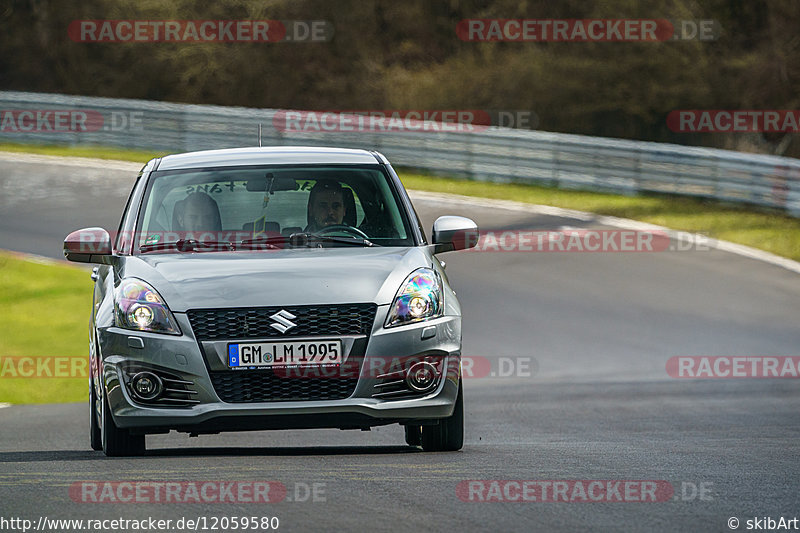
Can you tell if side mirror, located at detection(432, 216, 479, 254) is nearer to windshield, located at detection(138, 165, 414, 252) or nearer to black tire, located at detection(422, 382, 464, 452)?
windshield, located at detection(138, 165, 414, 252)

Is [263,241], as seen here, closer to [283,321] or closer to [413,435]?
[283,321]

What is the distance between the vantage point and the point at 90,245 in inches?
348

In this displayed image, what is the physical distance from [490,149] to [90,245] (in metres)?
19.9

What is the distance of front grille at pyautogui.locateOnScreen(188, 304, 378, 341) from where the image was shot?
26.0 feet

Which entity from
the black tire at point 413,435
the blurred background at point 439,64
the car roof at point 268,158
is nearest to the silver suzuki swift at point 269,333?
Result: the black tire at point 413,435

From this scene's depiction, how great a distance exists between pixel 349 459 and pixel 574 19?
2999 centimetres

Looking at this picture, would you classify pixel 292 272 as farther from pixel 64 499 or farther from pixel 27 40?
pixel 27 40

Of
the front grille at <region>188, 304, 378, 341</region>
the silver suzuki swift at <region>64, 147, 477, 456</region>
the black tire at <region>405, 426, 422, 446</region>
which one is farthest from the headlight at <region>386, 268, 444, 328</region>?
the black tire at <region>405, 426, 422, 446</region>

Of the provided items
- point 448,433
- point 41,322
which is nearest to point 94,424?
point 448,433

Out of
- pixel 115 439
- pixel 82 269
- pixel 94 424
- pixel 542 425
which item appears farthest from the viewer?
pixel 82 269

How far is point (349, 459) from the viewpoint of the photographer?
8.43 metres

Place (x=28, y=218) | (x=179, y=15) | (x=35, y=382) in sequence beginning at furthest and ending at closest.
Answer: (x=179, y=15), (x=28, y=218), (x=35, y=382)

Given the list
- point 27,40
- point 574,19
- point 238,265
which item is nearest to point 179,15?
point 27,40

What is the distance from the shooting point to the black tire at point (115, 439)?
8453 mm
